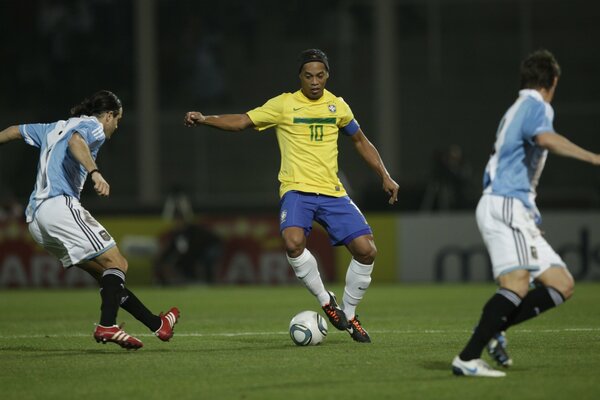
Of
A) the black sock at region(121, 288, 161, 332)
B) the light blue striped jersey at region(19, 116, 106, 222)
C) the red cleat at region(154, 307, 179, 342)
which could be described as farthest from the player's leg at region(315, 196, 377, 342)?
the light blue striped jersey at region(19, 116, 106, 222)

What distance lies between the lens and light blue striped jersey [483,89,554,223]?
705cm

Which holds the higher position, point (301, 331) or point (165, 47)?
point (165, 47)

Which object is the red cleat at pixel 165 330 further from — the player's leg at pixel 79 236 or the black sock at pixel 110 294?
the black sock at pixel 110 294

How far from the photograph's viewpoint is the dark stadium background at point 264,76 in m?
27.2

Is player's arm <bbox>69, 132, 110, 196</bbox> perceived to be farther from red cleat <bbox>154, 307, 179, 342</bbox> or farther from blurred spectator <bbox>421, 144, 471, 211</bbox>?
blurred spectator <bbox>421, 144, 471, 211</bbox>

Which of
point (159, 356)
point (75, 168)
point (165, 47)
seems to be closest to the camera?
point (159, 356)

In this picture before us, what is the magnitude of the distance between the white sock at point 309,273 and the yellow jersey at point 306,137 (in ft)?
1.88

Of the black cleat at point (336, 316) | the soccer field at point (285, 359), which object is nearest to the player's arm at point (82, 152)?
the soccer field at point (285, 359)

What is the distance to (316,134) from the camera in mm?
9500

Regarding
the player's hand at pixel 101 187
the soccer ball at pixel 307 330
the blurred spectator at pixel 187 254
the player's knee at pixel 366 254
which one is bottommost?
the blurred spectator at pixel 187 254

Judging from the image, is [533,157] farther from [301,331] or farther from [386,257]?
[386,257]

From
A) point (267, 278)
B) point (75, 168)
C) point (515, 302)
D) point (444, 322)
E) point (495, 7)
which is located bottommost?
point (267, 278)

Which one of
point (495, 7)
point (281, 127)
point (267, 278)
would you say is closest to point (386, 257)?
point (267, 278)

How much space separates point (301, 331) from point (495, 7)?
19.9m
